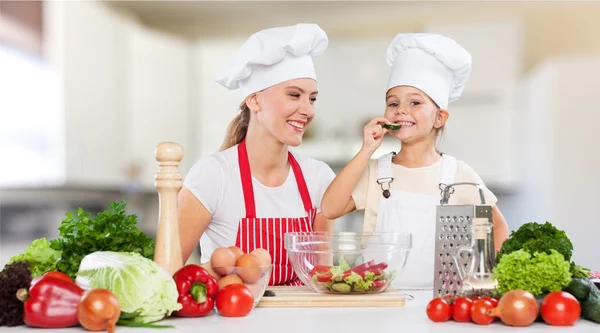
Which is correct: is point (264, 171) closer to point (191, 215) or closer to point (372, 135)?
point (191, 215)

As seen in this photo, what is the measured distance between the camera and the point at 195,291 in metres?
1.45

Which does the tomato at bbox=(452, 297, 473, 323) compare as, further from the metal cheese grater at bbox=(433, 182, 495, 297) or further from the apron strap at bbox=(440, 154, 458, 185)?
the apron strap at bbox=(440, 154, 458, 185)

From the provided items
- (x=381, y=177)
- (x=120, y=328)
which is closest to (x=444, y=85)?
(x=381, y=177)

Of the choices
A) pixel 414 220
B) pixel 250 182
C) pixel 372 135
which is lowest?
pixel 414 220

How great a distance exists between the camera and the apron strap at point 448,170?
224 cm

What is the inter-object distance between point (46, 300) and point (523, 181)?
519 centimetres

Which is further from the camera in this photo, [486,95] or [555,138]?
[486,95]

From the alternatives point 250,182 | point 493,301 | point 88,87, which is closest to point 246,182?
point 250,182

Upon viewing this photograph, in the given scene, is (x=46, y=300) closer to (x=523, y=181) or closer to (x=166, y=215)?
(x=166, y=215)

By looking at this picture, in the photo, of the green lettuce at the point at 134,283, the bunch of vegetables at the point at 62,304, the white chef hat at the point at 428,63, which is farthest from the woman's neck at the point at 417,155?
the bunch of vegetables at the point at 62,304

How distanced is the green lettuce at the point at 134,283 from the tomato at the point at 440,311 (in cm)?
46

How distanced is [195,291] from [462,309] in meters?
0.50

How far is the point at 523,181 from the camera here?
6.02m

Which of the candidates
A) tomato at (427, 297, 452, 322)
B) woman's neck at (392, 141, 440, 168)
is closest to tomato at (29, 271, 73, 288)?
tomato at (427, 297, 452, 322)
